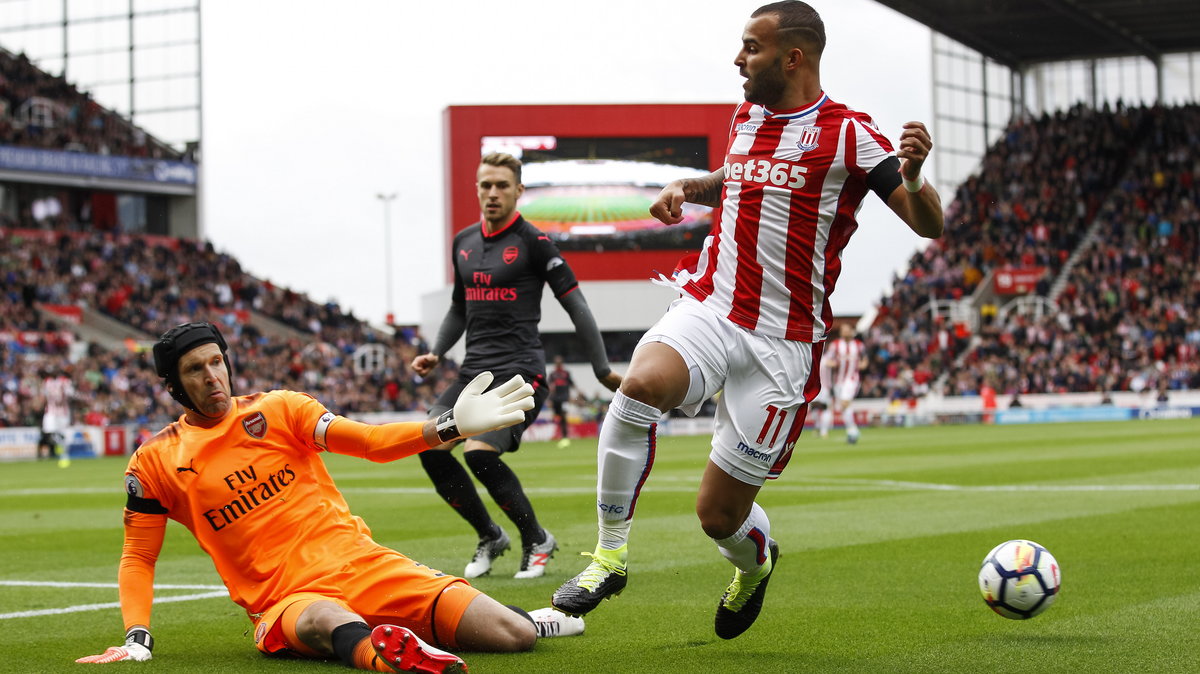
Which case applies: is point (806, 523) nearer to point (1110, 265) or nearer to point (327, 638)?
point (327, 638)

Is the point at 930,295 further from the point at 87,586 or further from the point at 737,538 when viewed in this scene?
the point at 737,538

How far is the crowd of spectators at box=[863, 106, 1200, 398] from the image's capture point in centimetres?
3903

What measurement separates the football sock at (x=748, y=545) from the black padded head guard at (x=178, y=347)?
81.0 inches

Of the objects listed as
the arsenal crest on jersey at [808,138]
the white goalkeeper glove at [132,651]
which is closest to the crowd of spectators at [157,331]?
the white goalkeeper glove at [132,651]

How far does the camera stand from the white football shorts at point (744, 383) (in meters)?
5.05

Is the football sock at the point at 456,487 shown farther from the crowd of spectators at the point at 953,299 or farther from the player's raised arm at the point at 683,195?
the crowd of spectators at the point at 953,299

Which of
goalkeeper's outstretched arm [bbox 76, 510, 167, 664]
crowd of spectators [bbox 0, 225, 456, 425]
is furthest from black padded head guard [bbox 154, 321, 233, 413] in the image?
crowd of spectators [bbox 0, 225, 456, 425]

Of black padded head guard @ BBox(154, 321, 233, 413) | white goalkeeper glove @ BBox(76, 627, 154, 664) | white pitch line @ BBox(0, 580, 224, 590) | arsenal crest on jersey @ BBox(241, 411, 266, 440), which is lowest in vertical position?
white pitch line @ BBox(0, 580, 224, 590)

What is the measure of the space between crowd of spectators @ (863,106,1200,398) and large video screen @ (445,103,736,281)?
8140 mm

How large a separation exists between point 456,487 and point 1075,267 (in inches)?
1560

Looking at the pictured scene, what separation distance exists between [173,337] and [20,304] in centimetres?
3663

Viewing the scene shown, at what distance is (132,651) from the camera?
16.1 ft

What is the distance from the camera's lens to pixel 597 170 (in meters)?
43.8

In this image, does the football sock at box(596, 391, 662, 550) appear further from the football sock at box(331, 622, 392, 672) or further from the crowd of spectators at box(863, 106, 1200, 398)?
the crowd of spectators at box(863, 106, 1200, 398)
